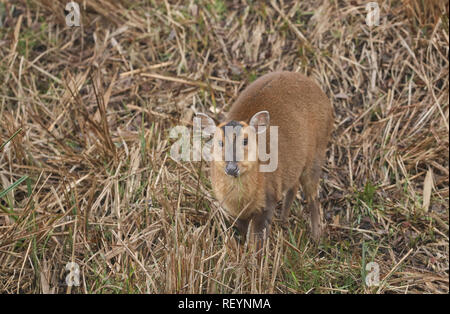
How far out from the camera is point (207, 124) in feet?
17.2

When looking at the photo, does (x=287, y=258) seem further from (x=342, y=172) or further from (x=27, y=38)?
(x=27, y=38)

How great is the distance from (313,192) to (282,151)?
32.0 inches

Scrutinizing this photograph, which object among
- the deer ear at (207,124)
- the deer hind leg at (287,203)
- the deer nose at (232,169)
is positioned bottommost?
the deer hind leg at (287,203)

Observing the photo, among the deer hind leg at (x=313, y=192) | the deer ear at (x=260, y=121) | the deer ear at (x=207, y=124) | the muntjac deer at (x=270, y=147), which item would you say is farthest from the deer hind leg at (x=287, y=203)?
the deer ear at (x=207, y=124)

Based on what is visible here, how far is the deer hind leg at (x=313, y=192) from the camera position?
19.9ft

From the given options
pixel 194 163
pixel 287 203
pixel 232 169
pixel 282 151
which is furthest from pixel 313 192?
pixel 232 169

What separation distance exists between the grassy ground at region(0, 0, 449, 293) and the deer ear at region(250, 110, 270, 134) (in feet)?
2.59

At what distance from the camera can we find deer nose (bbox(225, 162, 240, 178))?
193 inches

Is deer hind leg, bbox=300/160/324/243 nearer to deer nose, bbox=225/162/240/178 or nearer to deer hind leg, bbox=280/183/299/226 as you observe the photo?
deer hind leg, bbox=280/183/299/226

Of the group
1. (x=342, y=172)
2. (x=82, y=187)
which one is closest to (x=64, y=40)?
(x=82, y=187)

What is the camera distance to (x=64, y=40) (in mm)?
7711

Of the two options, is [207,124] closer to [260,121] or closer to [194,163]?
[260,121]

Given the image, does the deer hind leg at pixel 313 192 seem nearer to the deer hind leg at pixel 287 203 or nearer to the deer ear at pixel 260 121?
the deer hind leg at pixel 287 203

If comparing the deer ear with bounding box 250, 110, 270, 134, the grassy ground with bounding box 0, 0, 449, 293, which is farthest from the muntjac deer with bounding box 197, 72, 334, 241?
the grassy ground with bounding box 0, 0, 449, 293
